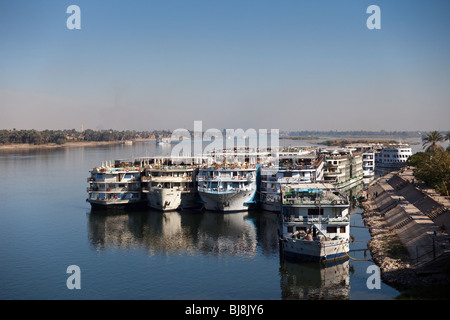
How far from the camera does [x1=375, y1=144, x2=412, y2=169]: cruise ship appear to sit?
93188mm

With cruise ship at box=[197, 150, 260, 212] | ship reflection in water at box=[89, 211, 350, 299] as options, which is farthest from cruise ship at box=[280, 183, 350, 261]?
cruise ship at box=[197, 150, 260, 212]

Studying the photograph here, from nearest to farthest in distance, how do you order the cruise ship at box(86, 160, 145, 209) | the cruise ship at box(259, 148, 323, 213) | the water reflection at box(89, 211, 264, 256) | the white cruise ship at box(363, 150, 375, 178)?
the water reflection at box(89, 211, 264, 256)
the cruise ship at box(259, 148, 323, 213)
the cruise ship at box(86, 160, 145, 209)
the white cruise ship at box(363, 150, 375, 178)

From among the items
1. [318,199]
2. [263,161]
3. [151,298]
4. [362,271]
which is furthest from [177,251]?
[263,161]

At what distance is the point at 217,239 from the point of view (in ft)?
130

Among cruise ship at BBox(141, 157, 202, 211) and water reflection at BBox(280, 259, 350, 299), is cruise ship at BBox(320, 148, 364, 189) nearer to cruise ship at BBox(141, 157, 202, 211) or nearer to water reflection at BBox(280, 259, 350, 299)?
cruise ship at BBox(141, 157, 202, 211)

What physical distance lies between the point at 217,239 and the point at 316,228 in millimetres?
10755

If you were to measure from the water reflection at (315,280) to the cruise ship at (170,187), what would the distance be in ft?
70.1

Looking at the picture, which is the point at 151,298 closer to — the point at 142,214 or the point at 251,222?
the point at 251,222

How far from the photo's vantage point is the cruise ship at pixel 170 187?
166ft

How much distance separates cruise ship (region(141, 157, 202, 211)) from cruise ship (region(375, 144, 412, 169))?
184 feet

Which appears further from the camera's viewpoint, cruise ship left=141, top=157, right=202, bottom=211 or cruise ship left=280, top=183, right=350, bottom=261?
cruise ship left=141, top=157, right=202, bottom=211

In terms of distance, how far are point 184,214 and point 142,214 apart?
198 inches

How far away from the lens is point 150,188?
5244 centimetres

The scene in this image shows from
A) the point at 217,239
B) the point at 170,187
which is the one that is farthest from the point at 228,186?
the point at 217,239
